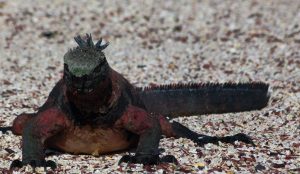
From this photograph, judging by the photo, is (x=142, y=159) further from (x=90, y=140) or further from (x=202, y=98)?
(x=202, y=98)

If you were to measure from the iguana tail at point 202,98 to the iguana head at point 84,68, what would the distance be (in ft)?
4.48

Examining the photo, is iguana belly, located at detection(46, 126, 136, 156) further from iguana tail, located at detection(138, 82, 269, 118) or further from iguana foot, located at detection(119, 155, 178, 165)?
iguana tail, located at detection(138, 82, 269, 118)

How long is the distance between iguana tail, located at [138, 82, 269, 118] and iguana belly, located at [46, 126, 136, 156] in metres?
0.99

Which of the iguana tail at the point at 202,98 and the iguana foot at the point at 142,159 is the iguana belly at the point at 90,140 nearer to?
the iguana foot at the point at 142,159

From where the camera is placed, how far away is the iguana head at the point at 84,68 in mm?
4406

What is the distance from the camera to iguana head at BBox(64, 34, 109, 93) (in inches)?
173

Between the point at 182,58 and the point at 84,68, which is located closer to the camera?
the point at 84,68

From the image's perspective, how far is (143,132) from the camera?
488 centimetres

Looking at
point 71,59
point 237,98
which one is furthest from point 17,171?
point 237,98

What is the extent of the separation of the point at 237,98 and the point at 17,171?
7.64 feet

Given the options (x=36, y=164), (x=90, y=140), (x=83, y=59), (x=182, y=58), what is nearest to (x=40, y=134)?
(x=36, y=164)

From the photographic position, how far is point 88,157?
16.4ft

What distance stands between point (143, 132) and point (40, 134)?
0.66m

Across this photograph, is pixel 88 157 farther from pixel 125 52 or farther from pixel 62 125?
pixel 125 52
